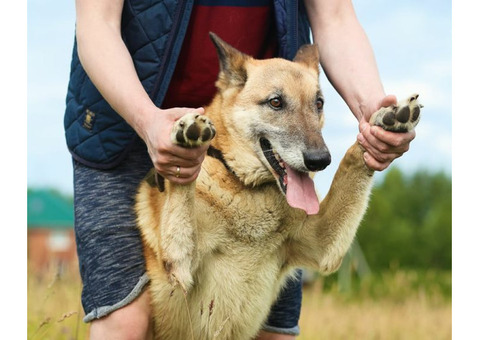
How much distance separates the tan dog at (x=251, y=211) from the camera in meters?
2.86

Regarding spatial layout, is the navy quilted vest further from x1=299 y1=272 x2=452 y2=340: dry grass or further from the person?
x1=299 y1=272 x2=452 y2=340: dry grass

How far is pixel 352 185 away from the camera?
2.91 metres

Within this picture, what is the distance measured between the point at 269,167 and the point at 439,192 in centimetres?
1470

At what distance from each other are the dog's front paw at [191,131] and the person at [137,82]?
1.48ft

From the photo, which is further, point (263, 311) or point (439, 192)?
point (439, 192)

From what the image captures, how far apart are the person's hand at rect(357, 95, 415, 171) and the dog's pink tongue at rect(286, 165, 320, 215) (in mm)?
269

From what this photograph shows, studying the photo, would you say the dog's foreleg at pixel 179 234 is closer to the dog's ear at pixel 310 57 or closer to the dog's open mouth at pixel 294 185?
the dog's open mouth at pixel 294 185

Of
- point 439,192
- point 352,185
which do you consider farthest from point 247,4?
point 439,192

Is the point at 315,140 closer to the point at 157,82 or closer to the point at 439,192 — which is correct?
the point at 157,82

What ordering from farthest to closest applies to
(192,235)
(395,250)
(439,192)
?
1. (395,250)
2. (439,192)
3. (192,235)

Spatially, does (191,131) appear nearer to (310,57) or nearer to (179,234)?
(179,234)

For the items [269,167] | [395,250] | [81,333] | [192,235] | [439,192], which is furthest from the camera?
[395,250]

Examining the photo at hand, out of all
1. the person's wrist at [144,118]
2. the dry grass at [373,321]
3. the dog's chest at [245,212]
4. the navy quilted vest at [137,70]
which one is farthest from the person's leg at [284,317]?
the dry grass at [373,321]

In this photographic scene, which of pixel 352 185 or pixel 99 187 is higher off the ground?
pixel 352 185
